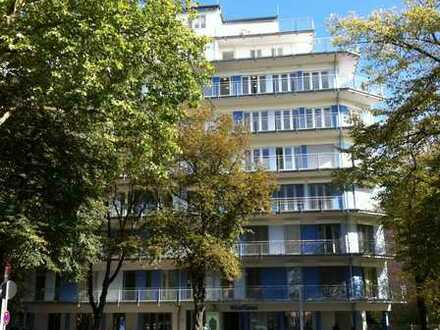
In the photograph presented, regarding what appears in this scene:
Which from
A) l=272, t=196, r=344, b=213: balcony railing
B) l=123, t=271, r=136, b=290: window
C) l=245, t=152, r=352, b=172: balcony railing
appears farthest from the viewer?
l=123, t=271, r=136, b=290: window

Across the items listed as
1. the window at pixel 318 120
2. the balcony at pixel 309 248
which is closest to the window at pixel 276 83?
the window at pixel 318 120

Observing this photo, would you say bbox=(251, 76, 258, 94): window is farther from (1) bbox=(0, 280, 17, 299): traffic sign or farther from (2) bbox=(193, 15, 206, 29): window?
(1) bbox=(0, 280, 17, 299): traffic sign

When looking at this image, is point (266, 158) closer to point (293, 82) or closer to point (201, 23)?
point (293, 82)

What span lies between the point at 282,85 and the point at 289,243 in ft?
41.0

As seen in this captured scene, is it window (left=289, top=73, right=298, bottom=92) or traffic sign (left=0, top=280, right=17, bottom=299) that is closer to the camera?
traffic sign (left=0, top=280, right=17, bottom=299)

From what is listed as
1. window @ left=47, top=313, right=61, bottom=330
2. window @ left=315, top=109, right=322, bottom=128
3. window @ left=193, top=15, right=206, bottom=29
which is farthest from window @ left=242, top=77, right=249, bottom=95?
window @ left=47, top=313, right=61, bottom=330

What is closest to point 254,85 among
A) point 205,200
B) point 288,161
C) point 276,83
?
point 276,83

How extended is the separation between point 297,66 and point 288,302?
18198 mm

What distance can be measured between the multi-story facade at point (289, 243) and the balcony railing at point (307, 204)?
7cm

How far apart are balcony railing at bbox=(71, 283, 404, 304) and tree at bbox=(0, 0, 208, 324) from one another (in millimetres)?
18806

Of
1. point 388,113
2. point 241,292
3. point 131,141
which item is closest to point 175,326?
point 241,292

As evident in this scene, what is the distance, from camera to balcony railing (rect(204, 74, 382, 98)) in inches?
1917

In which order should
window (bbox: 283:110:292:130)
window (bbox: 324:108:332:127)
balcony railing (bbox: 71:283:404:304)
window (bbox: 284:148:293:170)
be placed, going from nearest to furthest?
balcony railing (bbox: 71:283:404:304), window (bbox: 284:148:293:170), window (bbox: 324:108:332:127), window (bbox: 283:110:292:130)

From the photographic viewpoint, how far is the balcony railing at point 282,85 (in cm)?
4869
